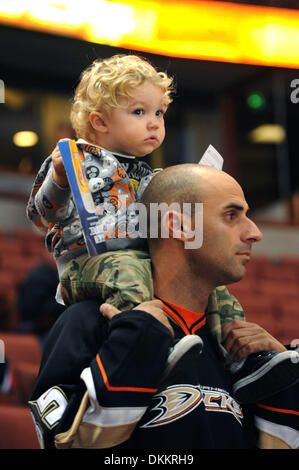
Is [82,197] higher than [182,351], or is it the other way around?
[82,197]

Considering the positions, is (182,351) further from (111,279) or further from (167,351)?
(111,279)

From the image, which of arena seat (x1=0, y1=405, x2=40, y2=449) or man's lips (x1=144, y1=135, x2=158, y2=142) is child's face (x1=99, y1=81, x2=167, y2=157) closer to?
man's lips (x1=144, y1=135, x2=158, y2=142)

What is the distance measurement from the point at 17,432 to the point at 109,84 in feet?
3.67

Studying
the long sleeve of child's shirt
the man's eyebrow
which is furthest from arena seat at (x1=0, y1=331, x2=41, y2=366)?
the man's eyebrow

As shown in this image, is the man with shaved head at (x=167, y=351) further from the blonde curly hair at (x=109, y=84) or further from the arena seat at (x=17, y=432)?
the arena seat at (x=17, y=432)

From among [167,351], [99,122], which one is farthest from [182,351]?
[99,122]

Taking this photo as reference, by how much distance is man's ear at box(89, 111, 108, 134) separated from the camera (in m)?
1.21

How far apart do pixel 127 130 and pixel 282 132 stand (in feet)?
25.1

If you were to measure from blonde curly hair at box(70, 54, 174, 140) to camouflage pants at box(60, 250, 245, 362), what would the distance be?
0.28 meters

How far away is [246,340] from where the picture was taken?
1.15 meters

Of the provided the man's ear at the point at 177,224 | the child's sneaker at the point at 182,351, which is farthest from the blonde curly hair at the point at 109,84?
the child's sneaker at the point at 182,351

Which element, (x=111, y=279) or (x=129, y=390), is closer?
(x=129, y=390)

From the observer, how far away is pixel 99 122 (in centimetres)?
122

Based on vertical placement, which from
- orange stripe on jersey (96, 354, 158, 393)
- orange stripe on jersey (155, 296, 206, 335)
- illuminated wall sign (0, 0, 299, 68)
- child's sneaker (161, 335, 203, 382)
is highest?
illuminated wall sign (0, 0, 299, 68)
